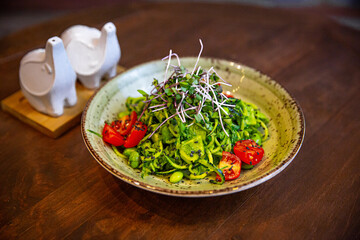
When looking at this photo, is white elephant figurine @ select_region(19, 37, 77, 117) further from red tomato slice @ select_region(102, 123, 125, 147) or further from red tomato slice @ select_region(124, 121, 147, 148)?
red tomato slice @ select_region(124, 121, 147, 148)

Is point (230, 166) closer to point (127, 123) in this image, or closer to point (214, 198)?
point (214, 198)

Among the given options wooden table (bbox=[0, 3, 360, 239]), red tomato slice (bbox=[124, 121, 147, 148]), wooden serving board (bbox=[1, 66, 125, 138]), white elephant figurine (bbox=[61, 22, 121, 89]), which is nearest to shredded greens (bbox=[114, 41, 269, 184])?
red tomato slice (bbox=[124, 121, 147, 148])

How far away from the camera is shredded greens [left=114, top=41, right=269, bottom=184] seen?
155 centimetres

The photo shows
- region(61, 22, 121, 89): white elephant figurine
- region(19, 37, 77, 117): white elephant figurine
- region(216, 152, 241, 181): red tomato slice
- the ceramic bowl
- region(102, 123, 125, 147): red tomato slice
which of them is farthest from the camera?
region(61, 22, 121, 89): white elephant figurine

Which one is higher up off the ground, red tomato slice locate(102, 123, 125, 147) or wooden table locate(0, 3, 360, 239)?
red tomato slice locate(102, 123, 125, 147)

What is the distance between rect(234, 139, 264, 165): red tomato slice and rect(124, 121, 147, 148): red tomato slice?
1.67 feet

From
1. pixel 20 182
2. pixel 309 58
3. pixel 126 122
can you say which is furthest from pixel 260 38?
pixel 20 182

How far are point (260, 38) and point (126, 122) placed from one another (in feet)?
5.74

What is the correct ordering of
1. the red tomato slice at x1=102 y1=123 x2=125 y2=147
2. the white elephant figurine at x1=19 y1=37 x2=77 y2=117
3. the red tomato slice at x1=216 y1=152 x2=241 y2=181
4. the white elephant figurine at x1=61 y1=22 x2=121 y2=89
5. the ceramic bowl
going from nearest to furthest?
the ceramic bowl
the red tomato slice at x1=216 y1=152 x2=241 y2=181
the red tomato slice at x1=102 y1=123 x2=125 y2=147
the white elephant figurine at x1=19 y1=37 x2=77 y2=117
the white elephant figurine at x1=61 y1=22 x2=121 y2=89

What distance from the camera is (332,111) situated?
2.16m

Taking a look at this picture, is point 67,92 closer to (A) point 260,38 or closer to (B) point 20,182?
(B) point 20,182

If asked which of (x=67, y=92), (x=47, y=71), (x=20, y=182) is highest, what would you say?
(x=47, y=71)

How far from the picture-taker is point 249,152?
1.56 meters

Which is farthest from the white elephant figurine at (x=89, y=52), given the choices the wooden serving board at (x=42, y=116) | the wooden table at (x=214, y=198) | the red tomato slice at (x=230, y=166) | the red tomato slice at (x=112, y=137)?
the red tomato slice at (x=230, y=166)
